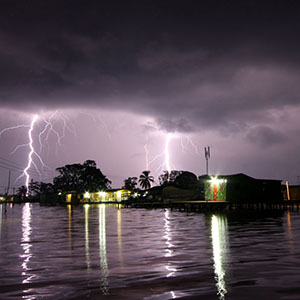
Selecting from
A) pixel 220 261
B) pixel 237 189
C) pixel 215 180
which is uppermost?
pixel 215 180

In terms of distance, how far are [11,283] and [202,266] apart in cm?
514

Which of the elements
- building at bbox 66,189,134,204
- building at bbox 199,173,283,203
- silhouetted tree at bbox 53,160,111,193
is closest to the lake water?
building at bbox 199,173,283,203

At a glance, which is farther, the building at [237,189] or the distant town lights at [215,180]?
the distant town lights at [215,180]

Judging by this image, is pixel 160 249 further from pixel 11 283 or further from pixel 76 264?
pixel 11 283

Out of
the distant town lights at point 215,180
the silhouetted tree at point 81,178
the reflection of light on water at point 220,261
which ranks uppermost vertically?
the silhouetted tree at point 81,178

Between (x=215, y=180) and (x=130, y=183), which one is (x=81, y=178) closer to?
(x=130, y=183)

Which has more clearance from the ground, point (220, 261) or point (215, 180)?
point (215, 180)

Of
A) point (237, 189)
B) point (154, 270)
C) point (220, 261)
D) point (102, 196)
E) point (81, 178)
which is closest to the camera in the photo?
point (154, 270)

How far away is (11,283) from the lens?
8.88m

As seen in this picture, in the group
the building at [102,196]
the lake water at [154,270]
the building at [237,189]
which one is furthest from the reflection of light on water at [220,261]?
the building at [102,196]

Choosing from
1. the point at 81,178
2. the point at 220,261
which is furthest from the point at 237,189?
the point at 81,178

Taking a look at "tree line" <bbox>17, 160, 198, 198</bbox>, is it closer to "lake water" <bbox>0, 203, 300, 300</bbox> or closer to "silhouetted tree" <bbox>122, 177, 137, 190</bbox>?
"silhouetted tree" <bbox>122, 177, 137, 190</bbox>

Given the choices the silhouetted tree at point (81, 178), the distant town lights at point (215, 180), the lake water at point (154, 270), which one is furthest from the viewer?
the silhouetted tree at point (81, 178)

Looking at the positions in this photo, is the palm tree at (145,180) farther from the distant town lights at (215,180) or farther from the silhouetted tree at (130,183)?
the distant town lights at (215,180)
